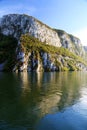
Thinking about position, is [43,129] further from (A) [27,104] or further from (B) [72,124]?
(A) [27,104]

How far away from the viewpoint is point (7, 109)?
119ft

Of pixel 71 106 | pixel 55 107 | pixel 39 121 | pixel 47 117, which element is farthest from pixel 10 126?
pixel 71 106

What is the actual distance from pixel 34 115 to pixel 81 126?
7.79 meters

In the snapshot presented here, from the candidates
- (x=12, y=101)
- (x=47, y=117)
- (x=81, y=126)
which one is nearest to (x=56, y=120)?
(x=47, y=117)

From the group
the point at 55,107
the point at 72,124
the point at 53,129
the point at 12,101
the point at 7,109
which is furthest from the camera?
the point at 12,101

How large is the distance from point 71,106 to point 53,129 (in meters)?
13.9

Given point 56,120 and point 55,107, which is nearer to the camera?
point 56,120

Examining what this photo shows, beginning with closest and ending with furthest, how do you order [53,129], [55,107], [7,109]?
[53,129]
[7,109]
[55,107]

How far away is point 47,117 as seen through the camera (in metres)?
31.8

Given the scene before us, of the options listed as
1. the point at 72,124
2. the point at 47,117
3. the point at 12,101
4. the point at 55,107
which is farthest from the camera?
the point at 12,101

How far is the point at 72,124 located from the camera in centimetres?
2875

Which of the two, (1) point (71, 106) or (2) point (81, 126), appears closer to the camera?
(2) point (81, 126)

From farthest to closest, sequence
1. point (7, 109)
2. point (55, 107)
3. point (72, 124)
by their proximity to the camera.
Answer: point (55, 107) < point (7, 109) < point (72, 124)

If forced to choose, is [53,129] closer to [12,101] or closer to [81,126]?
[81,126]
